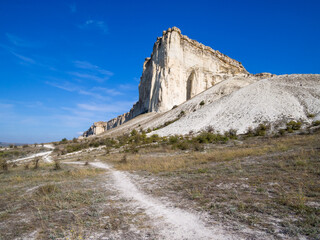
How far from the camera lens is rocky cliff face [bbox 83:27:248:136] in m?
48.4

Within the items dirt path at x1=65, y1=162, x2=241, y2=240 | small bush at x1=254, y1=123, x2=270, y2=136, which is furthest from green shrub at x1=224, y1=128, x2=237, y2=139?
dirt path at x1=65, y1=162, x2=241, y2=240

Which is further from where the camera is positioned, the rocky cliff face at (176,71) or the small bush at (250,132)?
the rocky cliff face at (176,71)

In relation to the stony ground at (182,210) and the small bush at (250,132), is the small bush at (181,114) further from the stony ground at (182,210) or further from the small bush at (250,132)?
the stony ground at (182,210)

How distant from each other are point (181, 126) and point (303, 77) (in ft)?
71.2

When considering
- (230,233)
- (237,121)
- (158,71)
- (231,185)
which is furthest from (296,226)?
(158,71)

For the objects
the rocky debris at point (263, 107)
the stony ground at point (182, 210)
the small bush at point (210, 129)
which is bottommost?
the stony ground at point (182, 210)

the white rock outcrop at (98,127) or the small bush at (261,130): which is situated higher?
the white rock outcrop at (98,127)

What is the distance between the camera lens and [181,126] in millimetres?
24906

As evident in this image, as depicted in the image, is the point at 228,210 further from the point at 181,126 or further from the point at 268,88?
the point at 268,88

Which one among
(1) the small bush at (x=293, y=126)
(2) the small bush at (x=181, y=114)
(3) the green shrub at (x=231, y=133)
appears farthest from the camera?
(2) the small bush at (x=181, y=114)

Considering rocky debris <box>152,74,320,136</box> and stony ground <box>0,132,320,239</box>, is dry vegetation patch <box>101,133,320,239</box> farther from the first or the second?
rocky debris <box>152,74,320,136</box>

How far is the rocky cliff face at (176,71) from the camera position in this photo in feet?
159

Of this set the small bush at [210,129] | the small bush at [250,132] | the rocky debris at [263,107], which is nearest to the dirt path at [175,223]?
the small bush at [250,132]

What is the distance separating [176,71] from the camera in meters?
50.2
